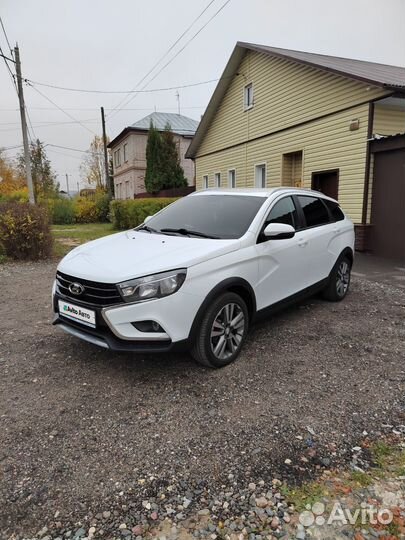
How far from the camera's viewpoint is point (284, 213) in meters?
4.29

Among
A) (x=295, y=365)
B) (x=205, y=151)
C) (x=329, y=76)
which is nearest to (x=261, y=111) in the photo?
(x=329, y=76)

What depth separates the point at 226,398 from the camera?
300 cm

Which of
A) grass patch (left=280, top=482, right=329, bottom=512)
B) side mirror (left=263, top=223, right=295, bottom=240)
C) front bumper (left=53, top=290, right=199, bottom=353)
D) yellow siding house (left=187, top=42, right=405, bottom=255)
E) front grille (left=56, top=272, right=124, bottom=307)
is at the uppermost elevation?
yellow siding house (left=187, top=42, right=405, bottom=255)

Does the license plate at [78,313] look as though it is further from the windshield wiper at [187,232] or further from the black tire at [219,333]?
the windshield wiper at [187,232]

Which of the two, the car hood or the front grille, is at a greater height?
the car hood

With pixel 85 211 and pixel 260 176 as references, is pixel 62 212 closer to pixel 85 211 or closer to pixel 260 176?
pixel 85 211

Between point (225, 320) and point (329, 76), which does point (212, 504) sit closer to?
point (225, 320)

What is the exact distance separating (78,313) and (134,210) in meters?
14.1

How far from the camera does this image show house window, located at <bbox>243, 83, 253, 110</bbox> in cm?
1514

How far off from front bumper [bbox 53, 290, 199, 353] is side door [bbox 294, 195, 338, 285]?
2.06 m

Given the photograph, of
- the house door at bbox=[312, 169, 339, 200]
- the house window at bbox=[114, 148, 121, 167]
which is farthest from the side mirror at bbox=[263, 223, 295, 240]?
the house window at bbox=[114, 148, 121, 167]

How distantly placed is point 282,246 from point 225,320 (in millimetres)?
1144

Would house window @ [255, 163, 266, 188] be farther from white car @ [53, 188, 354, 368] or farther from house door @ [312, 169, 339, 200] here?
white car @ [53, 188, 354, 368]

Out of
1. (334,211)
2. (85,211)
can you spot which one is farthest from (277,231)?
(85,211)
